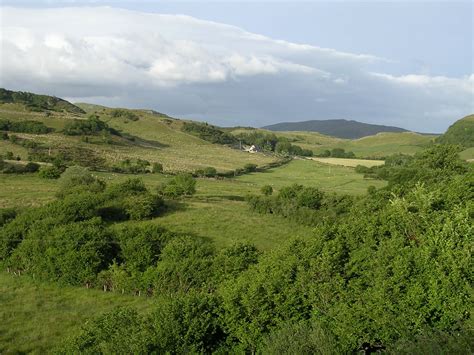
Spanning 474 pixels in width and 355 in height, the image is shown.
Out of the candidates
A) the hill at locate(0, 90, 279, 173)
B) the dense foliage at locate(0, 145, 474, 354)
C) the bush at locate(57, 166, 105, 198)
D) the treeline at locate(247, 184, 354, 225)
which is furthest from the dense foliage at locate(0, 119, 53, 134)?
the dense foliage at locate(0, 145, 474, 354)

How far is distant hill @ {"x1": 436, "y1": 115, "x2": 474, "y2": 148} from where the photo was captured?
543 ft

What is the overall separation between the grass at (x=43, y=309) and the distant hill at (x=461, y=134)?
159 metres

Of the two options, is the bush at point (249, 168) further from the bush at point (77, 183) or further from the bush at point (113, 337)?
the bush at point (113, 337)

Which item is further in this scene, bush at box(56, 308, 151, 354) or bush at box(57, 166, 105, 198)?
bush at box(57, 166, 105, 198)

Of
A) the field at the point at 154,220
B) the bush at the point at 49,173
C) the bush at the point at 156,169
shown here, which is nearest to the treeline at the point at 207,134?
the field at the point at 154,220

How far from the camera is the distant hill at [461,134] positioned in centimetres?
16538

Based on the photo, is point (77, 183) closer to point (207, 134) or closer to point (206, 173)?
point (206, 173)

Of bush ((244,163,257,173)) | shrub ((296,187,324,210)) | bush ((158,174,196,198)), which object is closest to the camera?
shrub ((296,187,324,210))

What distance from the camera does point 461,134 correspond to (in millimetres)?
173875

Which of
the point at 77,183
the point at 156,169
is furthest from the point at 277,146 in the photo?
the point at 77,183

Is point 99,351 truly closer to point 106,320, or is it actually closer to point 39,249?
point 106,320

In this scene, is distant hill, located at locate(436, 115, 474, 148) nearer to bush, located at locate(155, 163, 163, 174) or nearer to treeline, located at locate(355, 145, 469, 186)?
treeline, located at locate(355, 145, 469, 186)

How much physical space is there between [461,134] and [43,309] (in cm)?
17953

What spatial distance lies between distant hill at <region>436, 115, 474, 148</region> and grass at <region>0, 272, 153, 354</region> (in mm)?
159486
